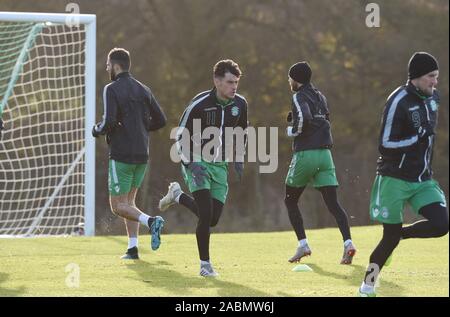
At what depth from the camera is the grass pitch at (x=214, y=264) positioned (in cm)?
830

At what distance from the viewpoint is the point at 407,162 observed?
7.77m

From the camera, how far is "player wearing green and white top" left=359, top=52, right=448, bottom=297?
7.67 metres

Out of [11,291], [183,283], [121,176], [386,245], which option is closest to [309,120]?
[121,176]

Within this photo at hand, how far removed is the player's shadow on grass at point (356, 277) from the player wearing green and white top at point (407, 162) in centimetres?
66

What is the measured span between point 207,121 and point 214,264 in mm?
1797

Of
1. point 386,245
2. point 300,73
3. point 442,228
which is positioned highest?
point 300,73

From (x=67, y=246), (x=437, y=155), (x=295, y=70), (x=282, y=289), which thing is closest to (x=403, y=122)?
A: (x=282, y=289)

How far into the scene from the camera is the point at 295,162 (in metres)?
10.6

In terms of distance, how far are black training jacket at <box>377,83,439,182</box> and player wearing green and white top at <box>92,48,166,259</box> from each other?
316 centimetres

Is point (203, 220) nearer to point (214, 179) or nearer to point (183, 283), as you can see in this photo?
point (214, 179)

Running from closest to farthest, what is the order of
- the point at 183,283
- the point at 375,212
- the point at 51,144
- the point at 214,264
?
the point at 375,212 → the point at 183,283 → the point at 214,264 → the point at 51,144

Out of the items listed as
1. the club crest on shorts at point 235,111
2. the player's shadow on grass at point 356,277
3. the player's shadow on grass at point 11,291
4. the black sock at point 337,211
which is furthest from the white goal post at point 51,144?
the player's shadow on grass at point 11,291

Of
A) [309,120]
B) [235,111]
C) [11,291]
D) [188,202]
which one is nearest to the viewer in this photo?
[11,291]

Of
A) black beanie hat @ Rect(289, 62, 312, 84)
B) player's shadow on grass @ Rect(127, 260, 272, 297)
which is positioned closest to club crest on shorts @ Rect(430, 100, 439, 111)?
player's shadow on grass @ Rect(127, 260, 272, 297)
